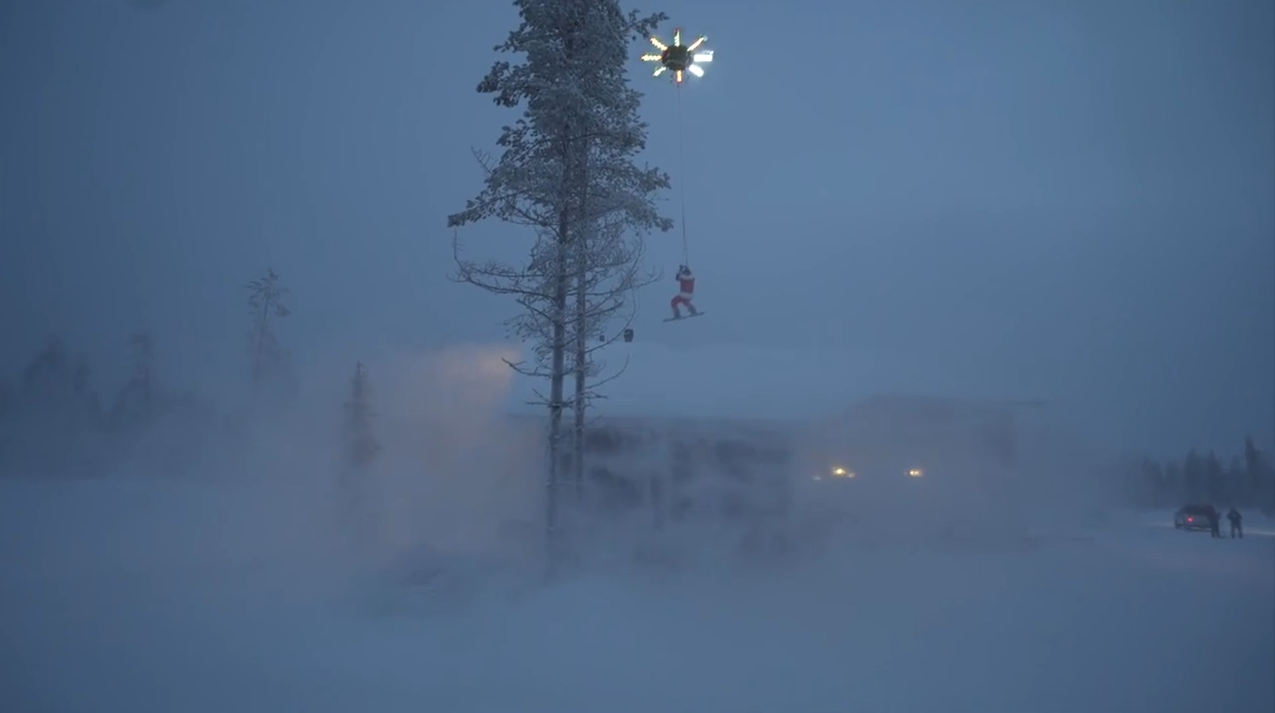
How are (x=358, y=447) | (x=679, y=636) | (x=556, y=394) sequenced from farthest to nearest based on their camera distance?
(x=358, y=447) → (x=556, y=394) → (x=679, y=636)

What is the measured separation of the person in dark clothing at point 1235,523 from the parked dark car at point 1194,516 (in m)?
0.20

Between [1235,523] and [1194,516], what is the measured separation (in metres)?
0.48

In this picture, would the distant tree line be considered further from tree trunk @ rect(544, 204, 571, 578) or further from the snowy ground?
tree trunk @ rect(544, 204, 571, 578)

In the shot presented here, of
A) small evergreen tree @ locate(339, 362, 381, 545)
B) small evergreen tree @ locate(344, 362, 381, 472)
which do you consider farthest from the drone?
small evergreen tree @ locate(344, 362, 381, 472)

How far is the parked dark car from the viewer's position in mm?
10185

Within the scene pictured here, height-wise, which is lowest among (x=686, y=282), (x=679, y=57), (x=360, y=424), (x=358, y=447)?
(x=358, y=447)

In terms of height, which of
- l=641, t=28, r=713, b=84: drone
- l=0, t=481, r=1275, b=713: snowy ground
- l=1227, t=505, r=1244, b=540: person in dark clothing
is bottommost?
l=0, t=481, r=1275, b=713: snowy ground

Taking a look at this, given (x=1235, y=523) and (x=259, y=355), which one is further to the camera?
(x=259, y=355)

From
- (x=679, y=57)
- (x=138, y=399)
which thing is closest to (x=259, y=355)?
(x=138, y=399)

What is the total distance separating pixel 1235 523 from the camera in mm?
9992

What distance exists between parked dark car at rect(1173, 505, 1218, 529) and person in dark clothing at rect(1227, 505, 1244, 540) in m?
0.20

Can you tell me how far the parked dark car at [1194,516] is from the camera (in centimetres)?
1019

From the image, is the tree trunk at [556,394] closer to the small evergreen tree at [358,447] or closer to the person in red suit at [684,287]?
the person in red suit at [684,287]

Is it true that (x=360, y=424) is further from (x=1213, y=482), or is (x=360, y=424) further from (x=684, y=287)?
(x=1213, y=482)
